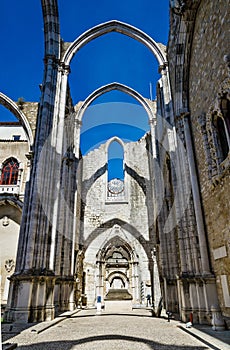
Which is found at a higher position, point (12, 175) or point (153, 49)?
point (153, 49)

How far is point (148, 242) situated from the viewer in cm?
1609

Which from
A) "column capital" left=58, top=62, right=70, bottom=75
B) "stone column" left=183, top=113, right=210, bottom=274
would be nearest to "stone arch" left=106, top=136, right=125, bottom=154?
"column capital" left=58, top=62, right=70, bottom=75

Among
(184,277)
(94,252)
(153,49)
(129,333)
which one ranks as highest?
(153,49)

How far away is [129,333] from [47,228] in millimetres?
4077

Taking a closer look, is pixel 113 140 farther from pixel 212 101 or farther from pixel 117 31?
pixel 212 101

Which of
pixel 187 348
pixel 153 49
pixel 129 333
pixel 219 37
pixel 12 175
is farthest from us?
pixel 12 175

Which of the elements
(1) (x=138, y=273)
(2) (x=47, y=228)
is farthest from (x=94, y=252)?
(2) (x=47, y=228)

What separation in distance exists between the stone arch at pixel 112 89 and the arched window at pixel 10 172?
5.27m

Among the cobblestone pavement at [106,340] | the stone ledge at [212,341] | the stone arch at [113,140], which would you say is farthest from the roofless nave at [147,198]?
the stone arch at [113,140]

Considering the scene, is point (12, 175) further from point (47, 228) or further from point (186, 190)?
point (186, 190)

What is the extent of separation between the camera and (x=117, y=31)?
13.5 m

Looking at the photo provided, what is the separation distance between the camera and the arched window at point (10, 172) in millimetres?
15375

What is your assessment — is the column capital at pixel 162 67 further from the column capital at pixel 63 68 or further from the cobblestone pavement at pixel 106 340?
the cobblestone pavement at pixel 106 340

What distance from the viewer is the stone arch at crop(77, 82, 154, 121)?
50.5ft
